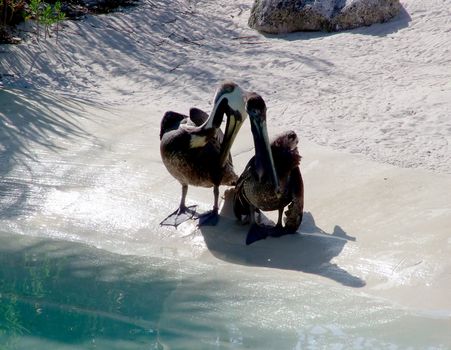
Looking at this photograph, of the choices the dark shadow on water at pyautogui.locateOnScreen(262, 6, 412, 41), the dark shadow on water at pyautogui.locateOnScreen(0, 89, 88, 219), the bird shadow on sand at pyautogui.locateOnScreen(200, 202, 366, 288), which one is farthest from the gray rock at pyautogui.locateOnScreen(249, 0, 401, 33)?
the bird shadow on sand at pyautogui.locateOnScreen(200, 202, 366, 288)

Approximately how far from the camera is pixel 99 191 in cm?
657

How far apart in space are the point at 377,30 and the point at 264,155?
4172 mm

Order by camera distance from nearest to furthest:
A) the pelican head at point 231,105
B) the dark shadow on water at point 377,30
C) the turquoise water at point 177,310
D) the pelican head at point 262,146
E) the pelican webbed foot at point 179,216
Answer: the turquoise water at point 177,310 < the pelican head at point 262,146 < the pelican head at point 231,105 < the pelican webbed foot at point 179,216 < the dark shadow on water at point 377,30

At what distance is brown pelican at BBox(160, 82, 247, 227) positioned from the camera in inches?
227

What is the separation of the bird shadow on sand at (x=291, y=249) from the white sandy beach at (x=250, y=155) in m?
0.01

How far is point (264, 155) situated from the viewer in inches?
221

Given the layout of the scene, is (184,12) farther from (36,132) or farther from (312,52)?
(36,132)

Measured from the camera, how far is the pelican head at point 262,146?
5.59 metres

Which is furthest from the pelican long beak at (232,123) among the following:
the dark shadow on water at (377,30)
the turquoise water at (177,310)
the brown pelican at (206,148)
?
the dark shadow on water at (377,30)

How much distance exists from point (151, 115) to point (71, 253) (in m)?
2.40

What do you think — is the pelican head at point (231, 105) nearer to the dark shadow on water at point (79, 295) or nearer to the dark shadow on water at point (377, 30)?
the dark shadow on water at point (79, 295)

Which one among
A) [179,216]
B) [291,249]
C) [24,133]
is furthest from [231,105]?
[24,133]

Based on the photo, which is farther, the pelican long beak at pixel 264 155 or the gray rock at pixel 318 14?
the gray rock at pixel 318 14

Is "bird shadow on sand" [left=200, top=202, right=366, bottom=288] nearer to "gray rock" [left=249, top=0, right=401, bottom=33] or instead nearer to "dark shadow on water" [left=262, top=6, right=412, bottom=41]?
"dark shadow on water" [left=262, top=6, right=412, bottom=41]
